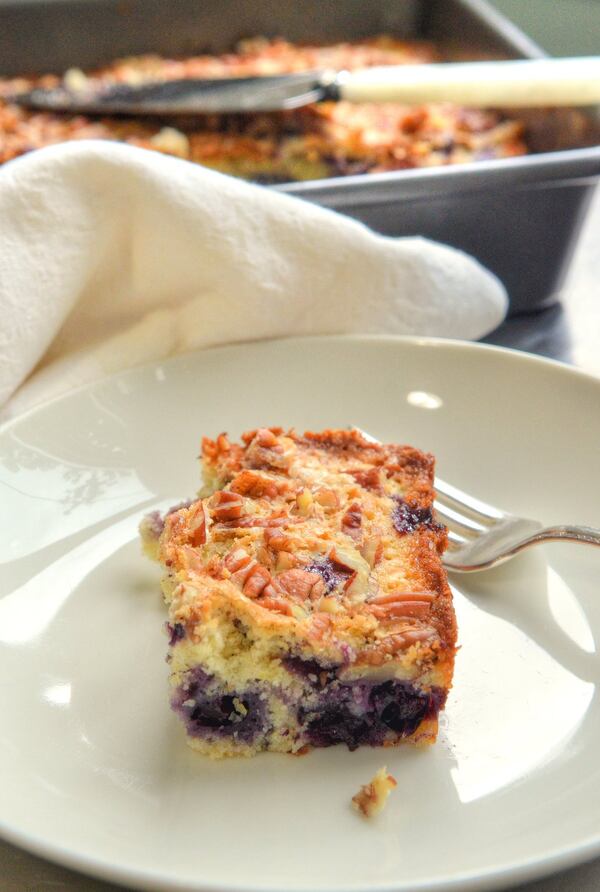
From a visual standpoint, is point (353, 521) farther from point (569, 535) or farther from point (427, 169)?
point (427, 169)

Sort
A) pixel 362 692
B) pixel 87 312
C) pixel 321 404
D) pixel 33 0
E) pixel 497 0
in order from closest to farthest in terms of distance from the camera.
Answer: pixel 362 692 < pixel 321 404 < pixel 87 312 < pixel 33 0 < pixel 497 0

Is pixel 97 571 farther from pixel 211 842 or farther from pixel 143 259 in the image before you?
pixel 143 259

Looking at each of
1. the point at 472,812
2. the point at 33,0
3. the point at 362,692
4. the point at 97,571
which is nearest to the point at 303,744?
the point at 362,692

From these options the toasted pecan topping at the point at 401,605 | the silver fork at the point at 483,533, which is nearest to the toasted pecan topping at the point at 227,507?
the toasted pecan topping at the point at 401,605

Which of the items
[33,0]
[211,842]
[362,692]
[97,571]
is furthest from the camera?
[33,0]

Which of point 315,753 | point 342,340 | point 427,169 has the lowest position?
point 315,753

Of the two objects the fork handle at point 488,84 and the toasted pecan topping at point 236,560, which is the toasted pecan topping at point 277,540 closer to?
the toasted pecan topping at point 236,560

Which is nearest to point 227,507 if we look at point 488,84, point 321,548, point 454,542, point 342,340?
point 321,548
